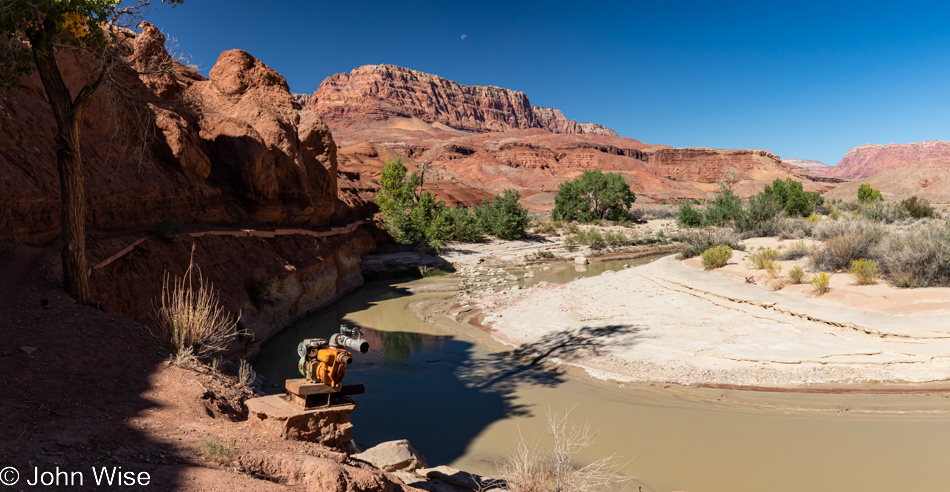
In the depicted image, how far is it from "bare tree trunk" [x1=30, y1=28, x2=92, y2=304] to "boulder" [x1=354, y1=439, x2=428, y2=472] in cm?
428

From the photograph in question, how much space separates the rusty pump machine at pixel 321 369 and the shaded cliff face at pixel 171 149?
389cm

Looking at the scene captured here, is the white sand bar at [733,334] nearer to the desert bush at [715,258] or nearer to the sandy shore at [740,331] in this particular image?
the sandy shore at [740,331]

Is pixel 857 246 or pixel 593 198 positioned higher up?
pixel 593 198

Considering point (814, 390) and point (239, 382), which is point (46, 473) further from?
point (814, 390)

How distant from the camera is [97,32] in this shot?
5.96 meters

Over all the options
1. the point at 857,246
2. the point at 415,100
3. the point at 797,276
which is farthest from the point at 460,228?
the point at 415,100

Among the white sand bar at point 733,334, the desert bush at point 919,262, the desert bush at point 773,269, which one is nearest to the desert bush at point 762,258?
the desert bush at point 773,269

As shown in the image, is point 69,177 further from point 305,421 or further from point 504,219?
point 504,219

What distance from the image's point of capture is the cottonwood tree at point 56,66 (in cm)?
553

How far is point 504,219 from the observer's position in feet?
106

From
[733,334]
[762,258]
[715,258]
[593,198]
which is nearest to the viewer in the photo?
[733,334]

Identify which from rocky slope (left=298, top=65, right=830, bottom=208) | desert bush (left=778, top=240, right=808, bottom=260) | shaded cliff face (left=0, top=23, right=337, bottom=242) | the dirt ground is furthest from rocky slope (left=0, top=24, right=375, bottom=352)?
desert bush (left=778, top=240, right=808, bottom=260)

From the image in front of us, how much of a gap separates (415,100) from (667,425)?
464 feet

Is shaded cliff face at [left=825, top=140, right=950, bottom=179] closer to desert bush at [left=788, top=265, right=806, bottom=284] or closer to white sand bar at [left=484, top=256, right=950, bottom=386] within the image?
desert bush at [left=788, top=265, right=806, bottom=284]
